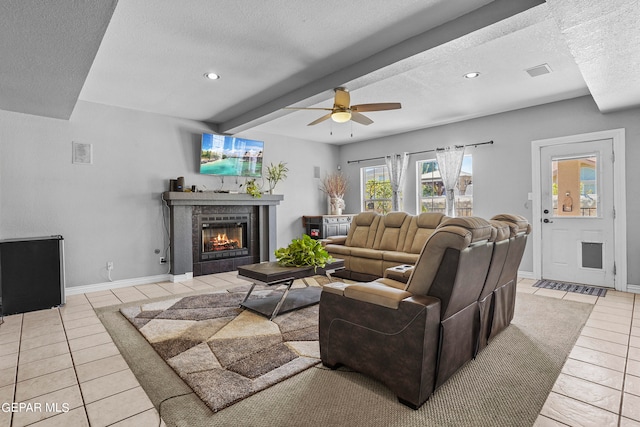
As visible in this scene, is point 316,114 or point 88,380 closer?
point 88,380

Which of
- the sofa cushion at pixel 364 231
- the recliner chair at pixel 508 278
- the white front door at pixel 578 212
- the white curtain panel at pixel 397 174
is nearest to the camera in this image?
the recliner chair at pixel 508 278

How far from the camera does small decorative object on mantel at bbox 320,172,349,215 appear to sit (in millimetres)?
7301

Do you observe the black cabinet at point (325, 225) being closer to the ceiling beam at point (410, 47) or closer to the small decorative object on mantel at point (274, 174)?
the small decorative object on mantel at point (274, 174)

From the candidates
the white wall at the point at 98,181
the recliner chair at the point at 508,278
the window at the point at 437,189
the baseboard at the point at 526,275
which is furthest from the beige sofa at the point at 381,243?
the white wall at the point at 98,181

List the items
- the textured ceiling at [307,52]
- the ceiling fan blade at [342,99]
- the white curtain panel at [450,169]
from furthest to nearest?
the white curtain panel at [450,169] → the ceiling fan blade at [342,99] → the textured ceiling at [307,52]

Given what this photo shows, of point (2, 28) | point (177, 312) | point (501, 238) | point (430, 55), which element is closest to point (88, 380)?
point (177, 312)

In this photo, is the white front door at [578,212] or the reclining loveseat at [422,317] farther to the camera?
the white front door at [578,212]

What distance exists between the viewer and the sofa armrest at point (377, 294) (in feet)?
6.14

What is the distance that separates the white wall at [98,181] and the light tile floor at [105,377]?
1.26 m

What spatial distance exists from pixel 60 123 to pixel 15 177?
871 millimetres

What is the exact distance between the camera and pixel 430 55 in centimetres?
289

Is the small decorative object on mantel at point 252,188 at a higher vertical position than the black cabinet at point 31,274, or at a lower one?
higher

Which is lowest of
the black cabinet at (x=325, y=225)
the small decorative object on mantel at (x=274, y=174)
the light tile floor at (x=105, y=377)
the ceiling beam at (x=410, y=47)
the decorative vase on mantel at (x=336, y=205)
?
the light tile floor at (x=105, y=377)

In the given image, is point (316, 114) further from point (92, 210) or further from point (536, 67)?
point (92, 210)
